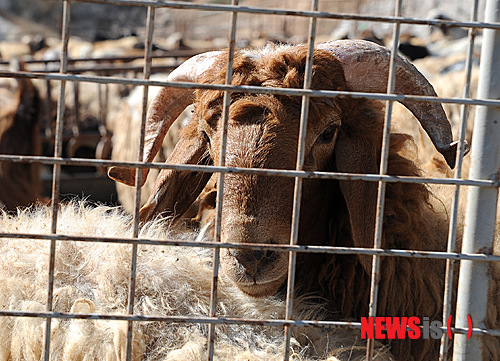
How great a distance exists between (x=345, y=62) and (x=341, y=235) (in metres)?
0.95

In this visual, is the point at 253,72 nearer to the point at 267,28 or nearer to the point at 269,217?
the point at 269,217

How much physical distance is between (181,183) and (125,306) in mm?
1371

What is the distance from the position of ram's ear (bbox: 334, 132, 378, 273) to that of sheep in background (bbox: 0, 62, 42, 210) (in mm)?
5908

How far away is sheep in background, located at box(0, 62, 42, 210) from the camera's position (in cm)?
796

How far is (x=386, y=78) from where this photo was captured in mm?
3090

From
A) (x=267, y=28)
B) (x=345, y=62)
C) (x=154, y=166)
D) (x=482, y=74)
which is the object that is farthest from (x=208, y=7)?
(x=267, y=28)

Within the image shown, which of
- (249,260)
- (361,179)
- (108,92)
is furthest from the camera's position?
(108,92)

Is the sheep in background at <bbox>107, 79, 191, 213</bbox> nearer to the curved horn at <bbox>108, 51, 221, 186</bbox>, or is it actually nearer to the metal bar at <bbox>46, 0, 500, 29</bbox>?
the curved horn at <bbox>108, 51, 221, 186</bbox>

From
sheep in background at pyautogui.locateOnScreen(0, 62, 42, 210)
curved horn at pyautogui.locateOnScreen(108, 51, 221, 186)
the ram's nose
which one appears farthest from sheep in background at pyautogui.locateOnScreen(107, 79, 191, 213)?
the ram's nose

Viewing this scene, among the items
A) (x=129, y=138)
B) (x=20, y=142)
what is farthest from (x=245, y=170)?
(x=20, y=142)

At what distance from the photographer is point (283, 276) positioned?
269 cm

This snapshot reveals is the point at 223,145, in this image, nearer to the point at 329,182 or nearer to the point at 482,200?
the point at 482,200

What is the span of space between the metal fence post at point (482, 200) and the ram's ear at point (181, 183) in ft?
6.30

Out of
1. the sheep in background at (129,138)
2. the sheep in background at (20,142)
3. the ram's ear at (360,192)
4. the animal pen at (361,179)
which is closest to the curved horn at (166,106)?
the ram's ear at (360,192)
